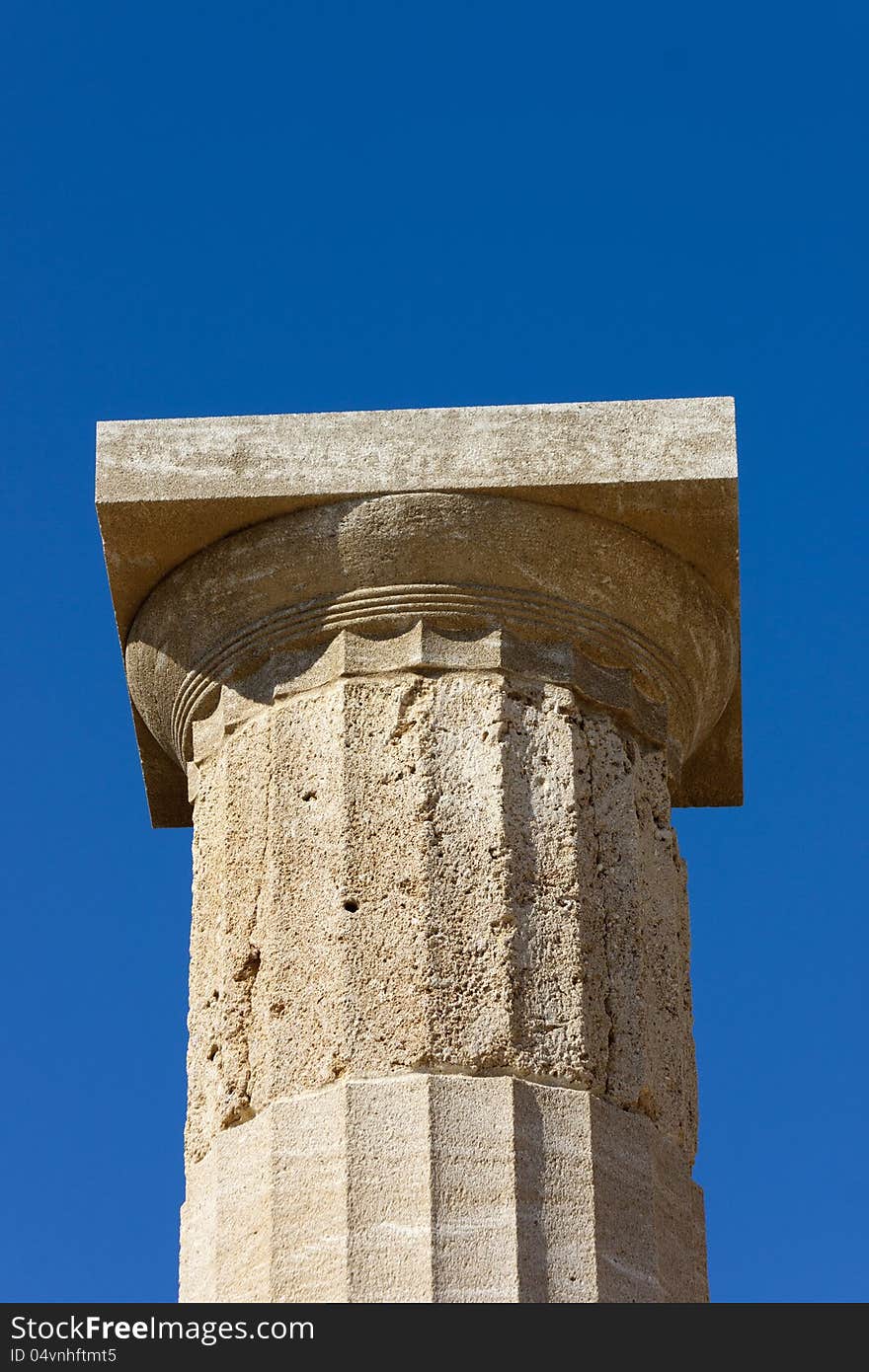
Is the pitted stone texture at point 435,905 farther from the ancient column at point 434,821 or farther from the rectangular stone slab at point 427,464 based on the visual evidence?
the rectangular stone slab at point 427,464

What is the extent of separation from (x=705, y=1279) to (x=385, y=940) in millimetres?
1300

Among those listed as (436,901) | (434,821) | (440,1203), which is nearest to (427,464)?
(434,821)

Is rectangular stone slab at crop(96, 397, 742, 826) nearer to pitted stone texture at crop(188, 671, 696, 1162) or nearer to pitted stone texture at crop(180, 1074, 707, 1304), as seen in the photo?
pitted stone texture at crop(188, 671, 696, 1162)

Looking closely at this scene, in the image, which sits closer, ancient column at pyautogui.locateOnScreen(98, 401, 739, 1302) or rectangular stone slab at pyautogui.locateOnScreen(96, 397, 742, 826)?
ancient column at pyautogui.locateOnScreen(98, 401, 739, 1302)

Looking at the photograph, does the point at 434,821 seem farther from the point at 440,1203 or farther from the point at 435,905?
the point at 440,1203

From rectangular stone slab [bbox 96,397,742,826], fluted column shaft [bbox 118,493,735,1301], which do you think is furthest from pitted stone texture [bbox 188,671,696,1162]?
rectangular stone slab [bbox 96,397,742,826]

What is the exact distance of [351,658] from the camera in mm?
7883

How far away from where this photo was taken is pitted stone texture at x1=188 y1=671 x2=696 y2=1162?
729 cm

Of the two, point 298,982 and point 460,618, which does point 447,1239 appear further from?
point 460,618

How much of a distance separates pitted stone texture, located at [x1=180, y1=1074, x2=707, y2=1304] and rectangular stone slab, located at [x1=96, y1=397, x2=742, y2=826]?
5.87 feet

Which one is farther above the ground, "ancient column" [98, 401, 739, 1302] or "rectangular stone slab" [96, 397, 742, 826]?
"rectangular stone slab" [96, 397, 742, 826]

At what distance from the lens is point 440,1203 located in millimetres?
6988

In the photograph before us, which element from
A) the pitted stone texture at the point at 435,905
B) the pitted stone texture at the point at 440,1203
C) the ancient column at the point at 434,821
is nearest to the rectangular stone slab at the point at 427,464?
the ancient column at the point at 434,821
